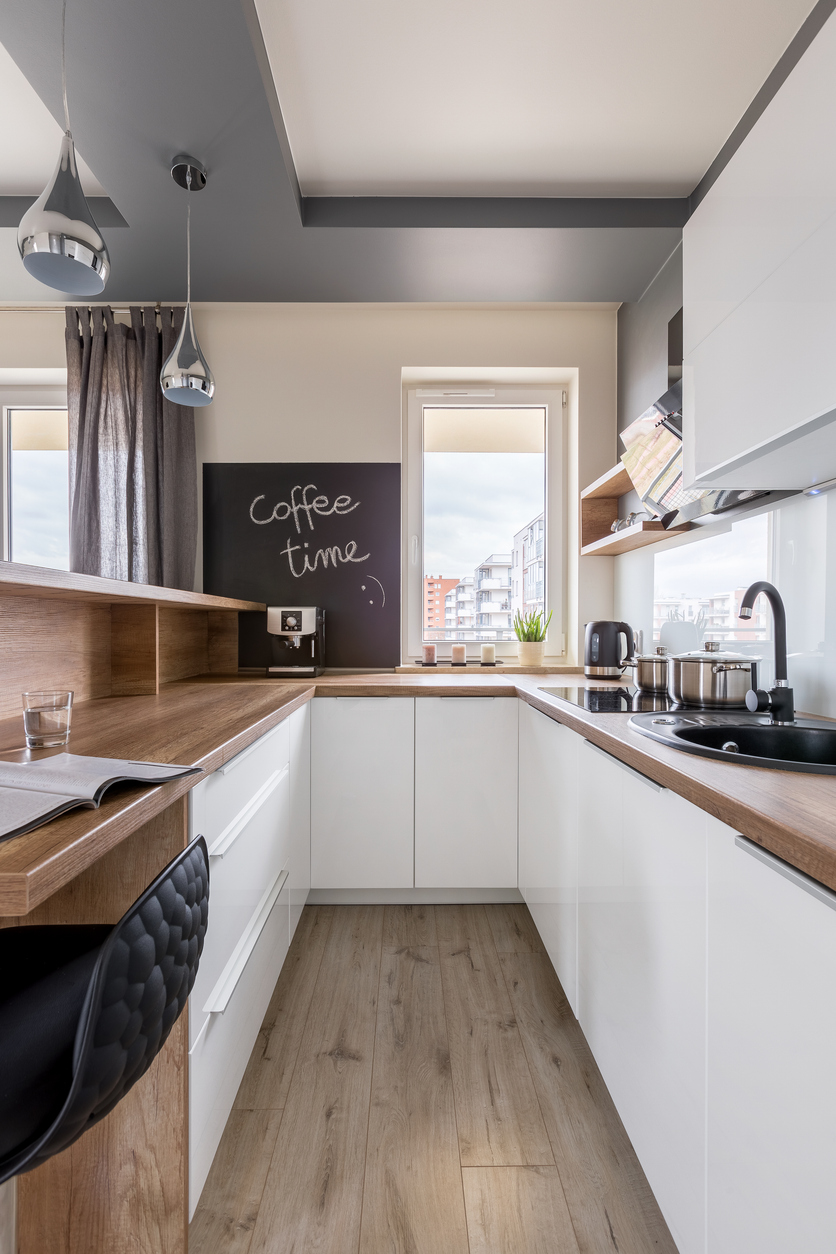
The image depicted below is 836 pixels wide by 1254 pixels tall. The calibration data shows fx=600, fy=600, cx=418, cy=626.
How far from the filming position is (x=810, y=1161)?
58 centimetres

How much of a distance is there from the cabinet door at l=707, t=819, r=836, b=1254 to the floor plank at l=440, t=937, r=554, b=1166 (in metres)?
0.57

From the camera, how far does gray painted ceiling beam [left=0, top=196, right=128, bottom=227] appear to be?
2061 millimetres

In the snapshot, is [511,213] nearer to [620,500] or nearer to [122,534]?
[620,500]

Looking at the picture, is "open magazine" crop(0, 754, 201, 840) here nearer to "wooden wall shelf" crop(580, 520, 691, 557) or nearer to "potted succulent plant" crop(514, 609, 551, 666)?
"wooden wall shelf" crop(580, 520, 691, 557)

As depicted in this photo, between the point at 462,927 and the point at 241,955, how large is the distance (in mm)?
1081

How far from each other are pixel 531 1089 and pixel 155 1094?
2.90ft

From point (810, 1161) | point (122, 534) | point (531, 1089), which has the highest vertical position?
point (122, 534)

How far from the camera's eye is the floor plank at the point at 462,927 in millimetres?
2037

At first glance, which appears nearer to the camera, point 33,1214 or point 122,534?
point 33,1214

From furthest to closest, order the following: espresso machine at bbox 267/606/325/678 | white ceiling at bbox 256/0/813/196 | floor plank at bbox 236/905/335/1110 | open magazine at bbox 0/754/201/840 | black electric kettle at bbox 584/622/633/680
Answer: espresso machine at bbox 267/606/325/678 < black electric kettle at bbox 584/622/633/680 < white ceiling at bbox 256/0/813/196 < floor plank at bbox 236/905/335/1110 < open magazine at bbox 0/754/201/840

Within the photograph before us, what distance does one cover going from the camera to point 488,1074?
56.6 inches

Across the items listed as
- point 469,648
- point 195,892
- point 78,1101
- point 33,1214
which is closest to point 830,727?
point 195,892

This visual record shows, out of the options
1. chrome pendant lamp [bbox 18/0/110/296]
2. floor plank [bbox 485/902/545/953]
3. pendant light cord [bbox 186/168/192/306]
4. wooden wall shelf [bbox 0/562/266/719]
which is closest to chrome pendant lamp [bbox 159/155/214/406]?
pendant light cord [bbox 186/168/192/306]

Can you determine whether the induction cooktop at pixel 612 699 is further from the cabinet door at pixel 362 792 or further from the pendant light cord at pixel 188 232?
the pendant light cord at pixel 188 232
